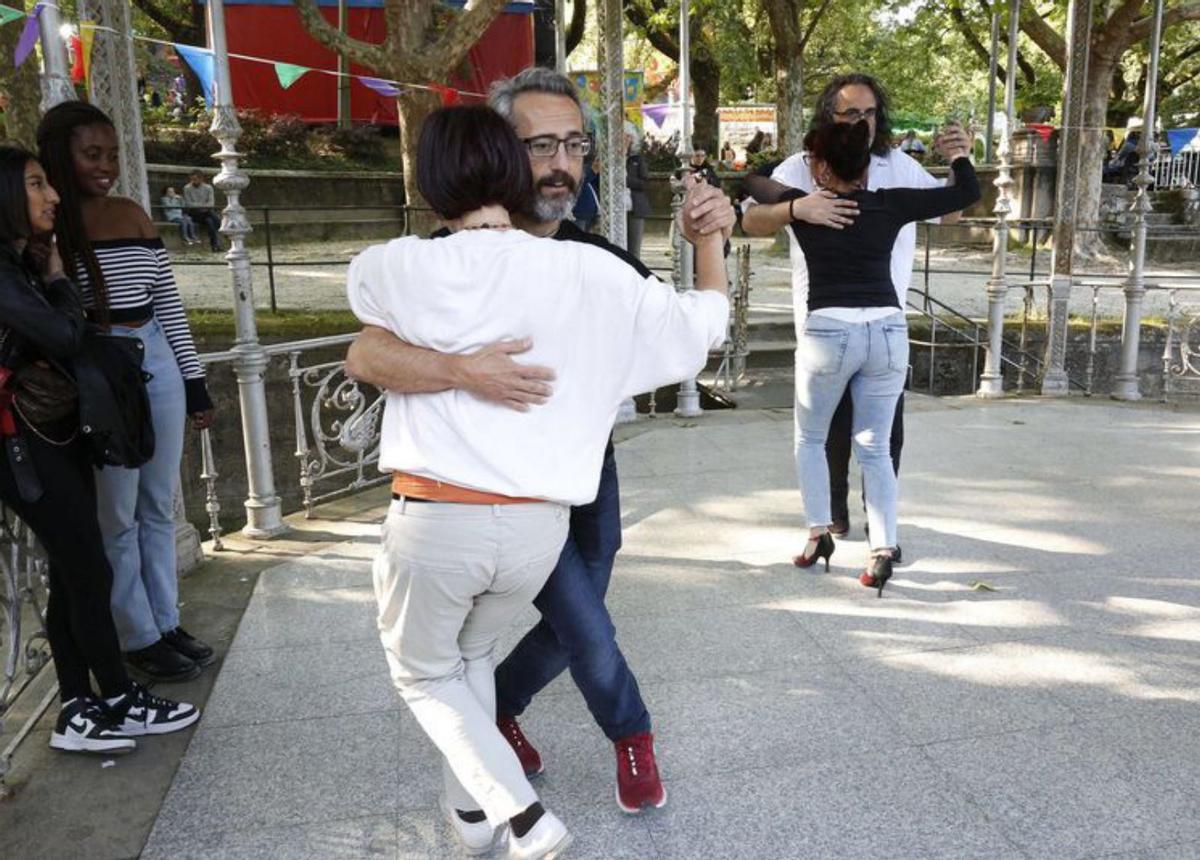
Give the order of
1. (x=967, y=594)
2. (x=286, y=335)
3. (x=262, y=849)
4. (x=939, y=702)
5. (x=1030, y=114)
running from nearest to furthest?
(x=262, y=849) < (x=939, y=702) < (x=967, y=594) < (x=286, y=335) < (x=1030, y=114)

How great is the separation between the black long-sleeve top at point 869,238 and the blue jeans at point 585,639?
1522 mm

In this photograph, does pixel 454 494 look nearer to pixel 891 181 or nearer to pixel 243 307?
pixel 891 181

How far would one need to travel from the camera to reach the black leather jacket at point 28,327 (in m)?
2.39

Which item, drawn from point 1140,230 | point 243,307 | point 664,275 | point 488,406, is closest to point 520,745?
point 488,406

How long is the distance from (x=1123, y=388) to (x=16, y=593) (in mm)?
7361

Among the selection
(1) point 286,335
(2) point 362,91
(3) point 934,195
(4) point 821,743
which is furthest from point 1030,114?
(4) point 821,743

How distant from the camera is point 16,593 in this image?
2.75 m

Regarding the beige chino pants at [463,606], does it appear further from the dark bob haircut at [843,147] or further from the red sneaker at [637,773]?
the dark bob haircut at [843,147]

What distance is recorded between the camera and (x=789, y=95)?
1795cm

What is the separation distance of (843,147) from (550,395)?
2.01 metres

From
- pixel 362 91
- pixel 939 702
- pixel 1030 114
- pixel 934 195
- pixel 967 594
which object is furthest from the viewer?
pixel 1030 114

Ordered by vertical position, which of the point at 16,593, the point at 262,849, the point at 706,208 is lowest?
the point at 262,849

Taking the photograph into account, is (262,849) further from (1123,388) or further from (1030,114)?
(1030,114)

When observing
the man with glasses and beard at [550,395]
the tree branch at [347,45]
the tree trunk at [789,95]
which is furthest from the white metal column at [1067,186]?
the tree trunk at [789,95]
